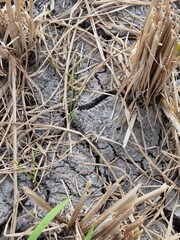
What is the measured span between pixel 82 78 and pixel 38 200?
0.62 metres

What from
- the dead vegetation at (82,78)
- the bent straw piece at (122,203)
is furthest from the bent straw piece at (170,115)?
the bent straw piece at (122,203)

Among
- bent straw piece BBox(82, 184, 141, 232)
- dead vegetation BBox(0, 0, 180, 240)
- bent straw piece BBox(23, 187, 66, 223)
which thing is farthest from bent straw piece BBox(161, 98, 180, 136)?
bent straw piece BBox(23, 187, 66, 223)

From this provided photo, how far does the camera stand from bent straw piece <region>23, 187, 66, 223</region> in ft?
4.82

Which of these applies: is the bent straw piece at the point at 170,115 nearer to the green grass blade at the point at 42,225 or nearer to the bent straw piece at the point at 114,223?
the bent straw piece at the point at 114,223

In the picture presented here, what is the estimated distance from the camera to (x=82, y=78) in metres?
1.99

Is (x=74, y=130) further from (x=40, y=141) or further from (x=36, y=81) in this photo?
(x=36, y=81)

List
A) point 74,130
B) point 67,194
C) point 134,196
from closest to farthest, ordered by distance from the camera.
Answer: point 134,196 < point 67,194 < point 74,130

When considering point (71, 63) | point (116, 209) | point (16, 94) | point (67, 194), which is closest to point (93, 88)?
point (71, 63)

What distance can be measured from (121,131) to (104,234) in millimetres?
494

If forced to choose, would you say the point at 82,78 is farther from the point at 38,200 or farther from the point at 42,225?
the point at 42,225

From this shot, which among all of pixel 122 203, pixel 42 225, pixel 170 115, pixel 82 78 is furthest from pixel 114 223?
pixel 82 78

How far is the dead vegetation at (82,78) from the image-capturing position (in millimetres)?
1742

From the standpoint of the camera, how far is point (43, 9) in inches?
83.3

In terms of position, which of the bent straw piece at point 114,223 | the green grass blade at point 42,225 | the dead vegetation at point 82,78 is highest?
→ the dead vegetation at point 82,78
